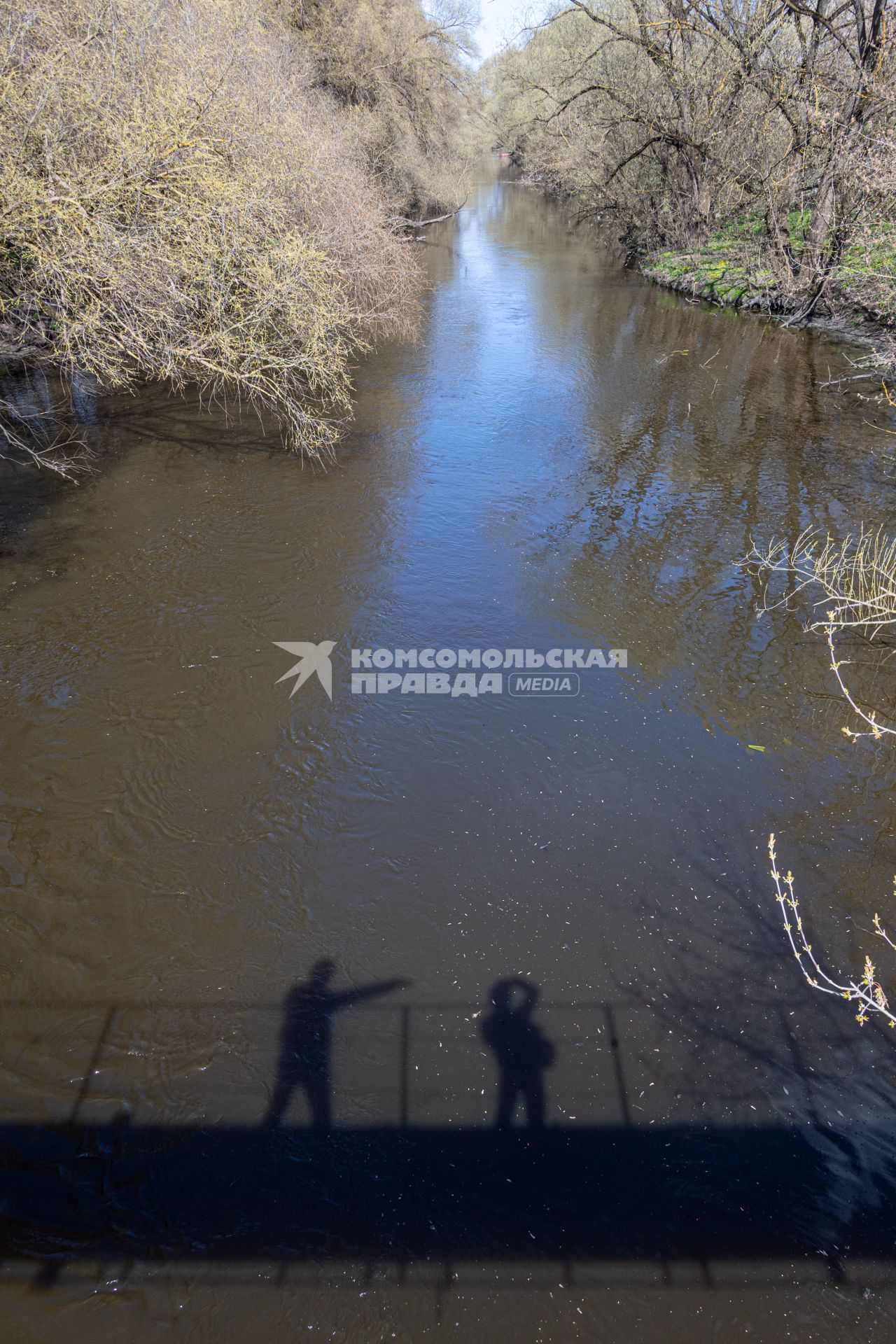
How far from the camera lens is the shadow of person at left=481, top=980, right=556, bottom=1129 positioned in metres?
3.71

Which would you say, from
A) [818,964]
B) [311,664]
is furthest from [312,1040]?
[311,664]

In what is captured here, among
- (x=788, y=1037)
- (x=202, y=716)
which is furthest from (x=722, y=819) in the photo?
(x=202, y=716)

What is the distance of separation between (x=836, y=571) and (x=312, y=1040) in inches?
249

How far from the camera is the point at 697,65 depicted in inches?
746

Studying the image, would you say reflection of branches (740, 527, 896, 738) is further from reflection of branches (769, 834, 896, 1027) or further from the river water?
reflection of branches (769, 834, 896, 1027)

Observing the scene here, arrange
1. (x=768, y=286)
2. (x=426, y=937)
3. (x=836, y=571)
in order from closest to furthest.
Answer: (x=426, y=937) < (x=836, y=571) < (x=768, y=286)

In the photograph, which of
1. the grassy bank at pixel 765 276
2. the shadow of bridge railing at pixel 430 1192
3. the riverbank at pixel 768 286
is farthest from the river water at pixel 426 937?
the grassy bank at pixel 765 276

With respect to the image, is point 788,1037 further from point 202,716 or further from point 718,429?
point 718,429

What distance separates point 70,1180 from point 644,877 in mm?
3269

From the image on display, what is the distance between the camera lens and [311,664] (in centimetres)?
667
